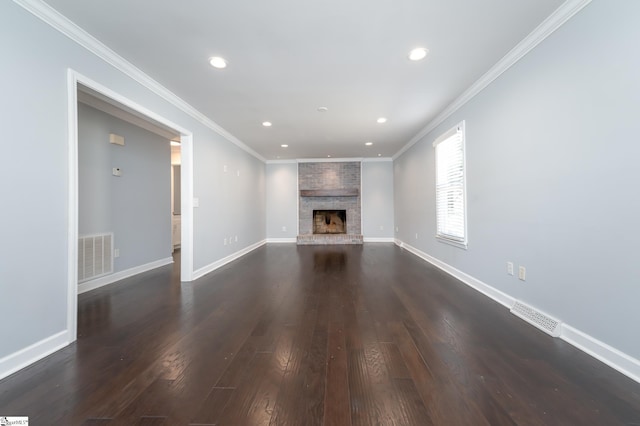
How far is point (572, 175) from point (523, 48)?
4.17 ft

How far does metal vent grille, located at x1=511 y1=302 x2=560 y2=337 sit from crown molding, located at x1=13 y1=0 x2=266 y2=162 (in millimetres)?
4471

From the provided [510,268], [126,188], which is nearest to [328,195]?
[126,188]

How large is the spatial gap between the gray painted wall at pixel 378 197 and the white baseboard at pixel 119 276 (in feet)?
17.1

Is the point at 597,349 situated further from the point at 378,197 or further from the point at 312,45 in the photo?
the point at 378,197

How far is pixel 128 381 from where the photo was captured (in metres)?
1.49

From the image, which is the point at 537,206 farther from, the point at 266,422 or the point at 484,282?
the point at 266,422

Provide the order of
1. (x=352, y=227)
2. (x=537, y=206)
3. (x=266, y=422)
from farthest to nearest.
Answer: (x=352, y=227) → (x=537, y=206) → (x=266, y=422)

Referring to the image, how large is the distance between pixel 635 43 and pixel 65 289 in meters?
4.19

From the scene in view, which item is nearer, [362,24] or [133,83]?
[362,24]

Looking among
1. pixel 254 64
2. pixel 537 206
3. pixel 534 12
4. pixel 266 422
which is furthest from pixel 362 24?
pixel 266 422

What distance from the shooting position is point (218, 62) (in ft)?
8.20

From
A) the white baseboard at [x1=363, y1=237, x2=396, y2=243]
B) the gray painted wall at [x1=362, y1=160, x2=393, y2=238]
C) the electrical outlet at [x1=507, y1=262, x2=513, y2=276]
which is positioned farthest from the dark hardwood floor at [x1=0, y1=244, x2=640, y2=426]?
the gray painted wall at [x1=362, y1=160, x2=393, y2=238]

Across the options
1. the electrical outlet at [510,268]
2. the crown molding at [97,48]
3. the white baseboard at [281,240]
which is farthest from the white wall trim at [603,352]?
the white baseboard at [281,240]

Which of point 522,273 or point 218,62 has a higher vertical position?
point 218,62
